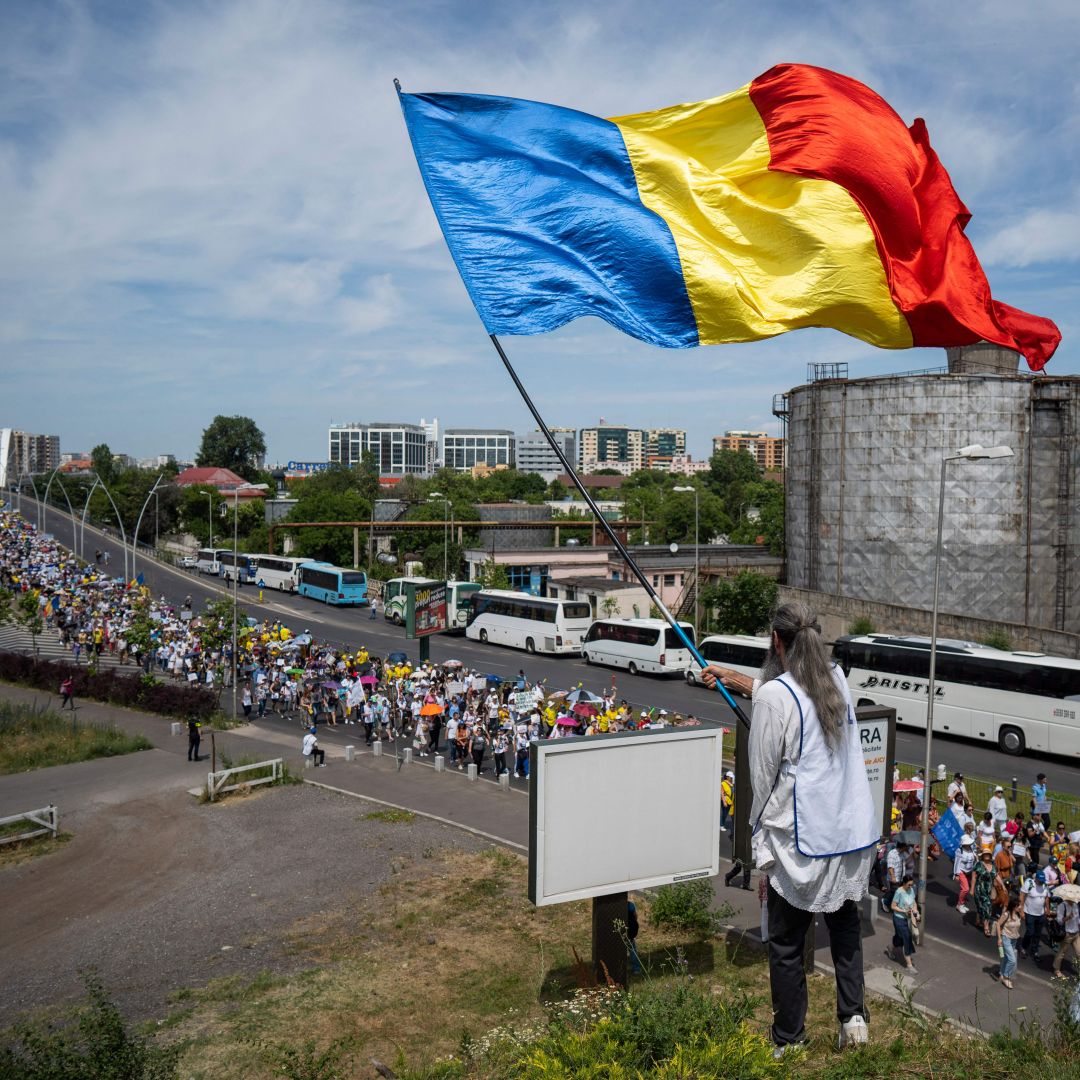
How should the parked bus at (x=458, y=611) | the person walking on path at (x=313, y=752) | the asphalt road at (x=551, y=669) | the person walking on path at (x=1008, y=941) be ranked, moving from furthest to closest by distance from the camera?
the parked bus at (x=458, y=611), the asphalt road at (x=551, y=669), the person walking on path at (x=313, y=752), the person walking on path at (x=1008, y=941)

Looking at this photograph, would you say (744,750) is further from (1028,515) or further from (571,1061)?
(1028,515)

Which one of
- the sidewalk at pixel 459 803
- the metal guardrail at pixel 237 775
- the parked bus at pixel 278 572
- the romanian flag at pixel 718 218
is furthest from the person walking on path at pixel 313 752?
the parked bus at pixel 278 572

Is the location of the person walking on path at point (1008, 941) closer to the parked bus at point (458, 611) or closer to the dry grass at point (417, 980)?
the dry grass at point (417, 980)

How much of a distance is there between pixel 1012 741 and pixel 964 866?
12942mm

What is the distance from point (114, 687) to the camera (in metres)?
30.8

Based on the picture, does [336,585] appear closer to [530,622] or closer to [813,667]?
[530,622]

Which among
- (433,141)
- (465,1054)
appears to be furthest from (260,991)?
(433,141)

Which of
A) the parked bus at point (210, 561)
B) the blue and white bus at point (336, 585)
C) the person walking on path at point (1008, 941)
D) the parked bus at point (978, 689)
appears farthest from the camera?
the parked bus at point (210, 561)

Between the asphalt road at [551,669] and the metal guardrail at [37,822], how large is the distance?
701 inches

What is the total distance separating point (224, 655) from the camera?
3381 cm

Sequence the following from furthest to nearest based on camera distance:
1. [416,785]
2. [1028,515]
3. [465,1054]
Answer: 1. [1028,515]
2. [416,785]
3. [465,1054]

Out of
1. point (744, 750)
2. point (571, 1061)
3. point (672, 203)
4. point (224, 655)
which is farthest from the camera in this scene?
point (224, 655)

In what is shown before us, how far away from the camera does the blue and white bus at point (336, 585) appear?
188 ft

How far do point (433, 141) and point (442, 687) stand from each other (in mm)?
20777
